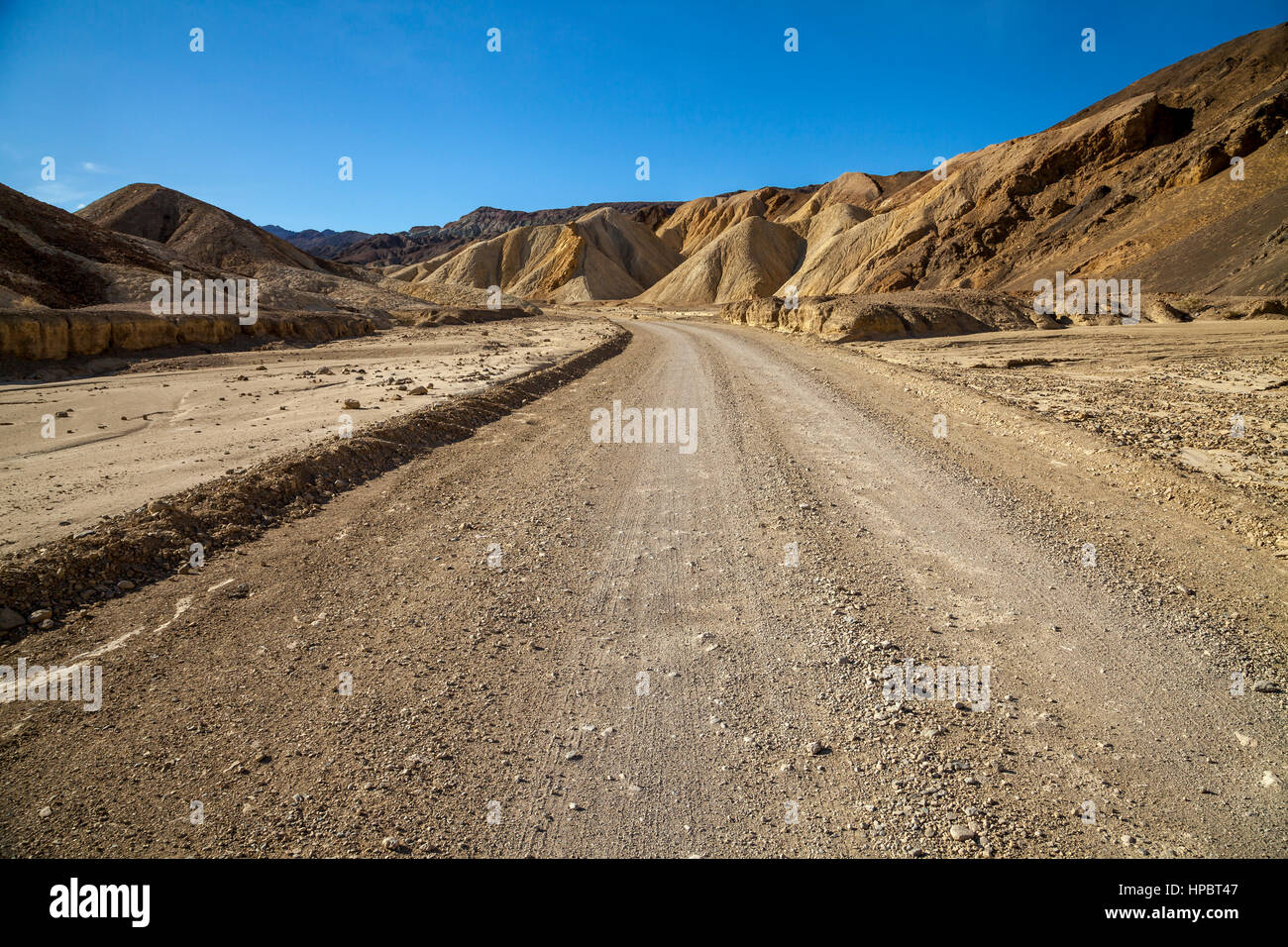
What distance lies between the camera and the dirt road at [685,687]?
2.60 m

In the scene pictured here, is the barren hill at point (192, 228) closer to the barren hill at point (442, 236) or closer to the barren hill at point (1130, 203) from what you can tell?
the barren hill at point (1130, 203)

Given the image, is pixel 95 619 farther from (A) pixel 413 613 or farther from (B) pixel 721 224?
Answer: (B) pixel 721 224

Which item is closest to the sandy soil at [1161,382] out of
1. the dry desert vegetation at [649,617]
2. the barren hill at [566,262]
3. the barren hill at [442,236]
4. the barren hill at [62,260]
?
the dry desert vegetation at [649,617]

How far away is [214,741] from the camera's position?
3.10m

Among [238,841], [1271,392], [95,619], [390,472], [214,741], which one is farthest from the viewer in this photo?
[1271,392]

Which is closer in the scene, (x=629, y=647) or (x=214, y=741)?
A: (x=214, y=741)

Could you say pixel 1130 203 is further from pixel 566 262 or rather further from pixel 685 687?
pixel 566 262

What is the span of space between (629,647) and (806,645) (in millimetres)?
1134

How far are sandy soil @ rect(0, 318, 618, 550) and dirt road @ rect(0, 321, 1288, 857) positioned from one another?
2.69 meters

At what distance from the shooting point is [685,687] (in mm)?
3559

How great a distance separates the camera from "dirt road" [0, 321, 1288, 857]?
2.60 m

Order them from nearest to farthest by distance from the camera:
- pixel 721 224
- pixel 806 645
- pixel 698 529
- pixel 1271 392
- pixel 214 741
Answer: pixel 214 741 < pixel 806 645 < pixel 698 529 < pixel 1271 392 < pixel 721 224

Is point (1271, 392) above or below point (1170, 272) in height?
below
